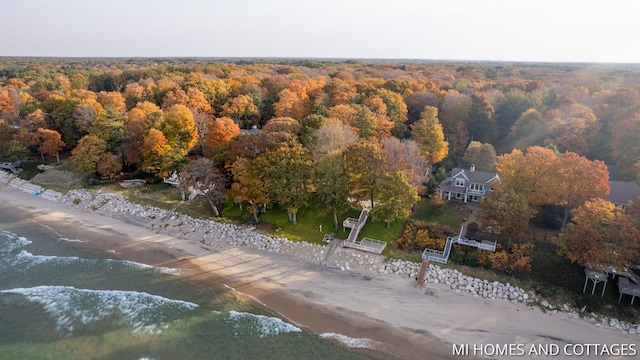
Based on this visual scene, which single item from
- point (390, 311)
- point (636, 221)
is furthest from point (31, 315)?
point (636, 221)

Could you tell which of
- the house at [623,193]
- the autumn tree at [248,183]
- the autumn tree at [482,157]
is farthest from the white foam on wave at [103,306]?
the house at [623,193]

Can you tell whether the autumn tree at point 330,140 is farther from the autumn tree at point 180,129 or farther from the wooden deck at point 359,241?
the autumn tree at point 180,129

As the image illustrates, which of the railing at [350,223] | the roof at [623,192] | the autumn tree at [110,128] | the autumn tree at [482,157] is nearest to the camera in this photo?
the roof at [623,192]

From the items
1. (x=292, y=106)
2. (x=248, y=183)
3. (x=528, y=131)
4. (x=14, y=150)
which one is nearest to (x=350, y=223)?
(x=248, y=183)

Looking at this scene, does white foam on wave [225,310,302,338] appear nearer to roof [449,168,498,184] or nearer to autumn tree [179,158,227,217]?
autumn tree [179,158,227,217]

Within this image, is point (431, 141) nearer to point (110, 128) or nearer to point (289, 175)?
point (289, 175)

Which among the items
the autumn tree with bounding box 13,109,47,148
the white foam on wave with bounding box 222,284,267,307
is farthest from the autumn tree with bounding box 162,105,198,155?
the autumn tree with bounding box 13,109,47,148
